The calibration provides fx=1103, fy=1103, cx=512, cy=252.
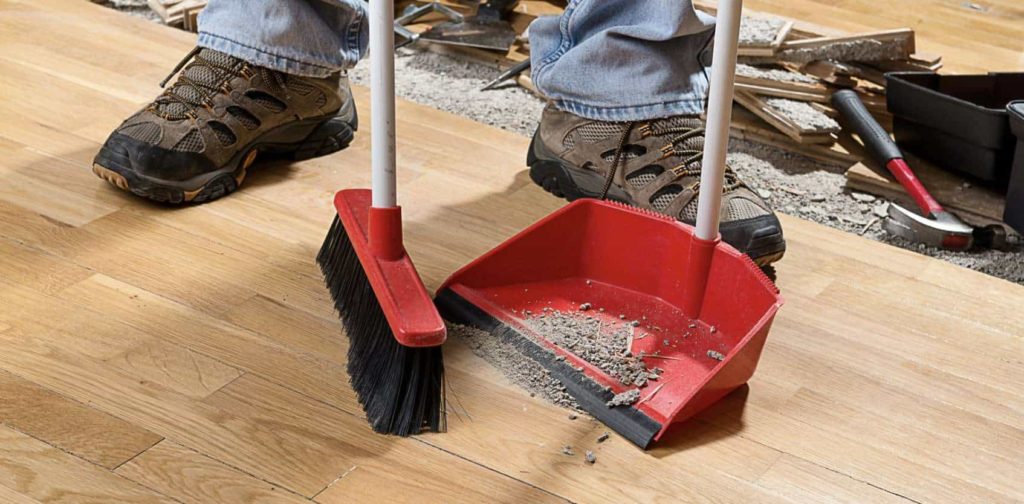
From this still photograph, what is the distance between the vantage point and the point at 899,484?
3.18ft

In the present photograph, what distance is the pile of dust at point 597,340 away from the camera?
1046 millimetres

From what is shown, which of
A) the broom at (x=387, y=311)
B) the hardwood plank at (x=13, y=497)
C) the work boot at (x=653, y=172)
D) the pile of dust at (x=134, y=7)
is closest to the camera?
the hardwood plank at (x=13, y=497)

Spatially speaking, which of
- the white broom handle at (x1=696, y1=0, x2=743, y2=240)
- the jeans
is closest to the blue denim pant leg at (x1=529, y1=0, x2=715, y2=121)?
the jeans

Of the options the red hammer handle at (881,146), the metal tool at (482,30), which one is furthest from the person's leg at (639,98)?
the metal tool at (482,30)

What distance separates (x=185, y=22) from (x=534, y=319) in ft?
4.68

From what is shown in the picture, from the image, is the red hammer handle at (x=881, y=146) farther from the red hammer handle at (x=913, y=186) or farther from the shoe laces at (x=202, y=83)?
the shoe laces at (x=202, y=83)

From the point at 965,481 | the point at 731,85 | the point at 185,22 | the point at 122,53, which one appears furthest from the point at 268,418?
the point at 185,22

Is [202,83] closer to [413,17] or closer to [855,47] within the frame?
[413,17]

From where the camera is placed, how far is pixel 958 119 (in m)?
1.67

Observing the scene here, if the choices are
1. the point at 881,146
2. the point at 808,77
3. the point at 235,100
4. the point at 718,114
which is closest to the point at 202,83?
the point at 235,100

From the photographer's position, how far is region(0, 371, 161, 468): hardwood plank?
94 centimetres

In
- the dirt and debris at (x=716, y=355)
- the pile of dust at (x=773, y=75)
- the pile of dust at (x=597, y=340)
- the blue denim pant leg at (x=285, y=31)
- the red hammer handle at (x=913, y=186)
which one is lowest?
the pile of dust at (x=597, y=340)

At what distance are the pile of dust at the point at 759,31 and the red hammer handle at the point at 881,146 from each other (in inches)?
8.5

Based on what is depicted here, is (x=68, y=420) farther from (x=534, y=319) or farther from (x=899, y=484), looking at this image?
(x=899, y=484)
